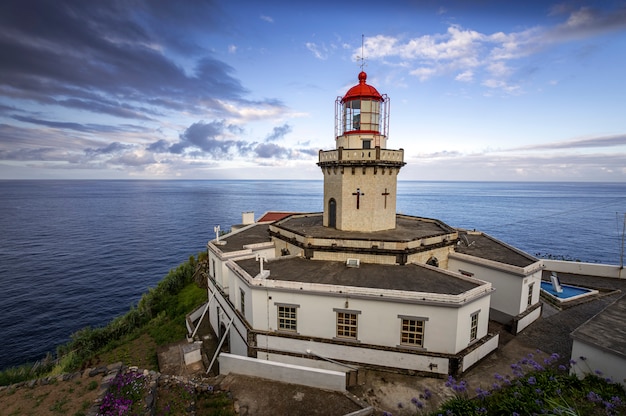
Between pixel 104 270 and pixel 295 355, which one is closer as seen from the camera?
pixel 295 355

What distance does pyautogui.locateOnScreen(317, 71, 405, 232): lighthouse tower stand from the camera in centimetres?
2311

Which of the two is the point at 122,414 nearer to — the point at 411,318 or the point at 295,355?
the point at 295,355

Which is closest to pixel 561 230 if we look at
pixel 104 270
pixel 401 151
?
pixel 401 151

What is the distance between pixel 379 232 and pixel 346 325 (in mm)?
9174

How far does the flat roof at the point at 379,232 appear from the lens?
21141mm

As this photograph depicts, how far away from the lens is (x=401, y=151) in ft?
79.3

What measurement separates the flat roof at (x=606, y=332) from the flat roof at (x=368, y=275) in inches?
183

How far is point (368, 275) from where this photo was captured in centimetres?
1822

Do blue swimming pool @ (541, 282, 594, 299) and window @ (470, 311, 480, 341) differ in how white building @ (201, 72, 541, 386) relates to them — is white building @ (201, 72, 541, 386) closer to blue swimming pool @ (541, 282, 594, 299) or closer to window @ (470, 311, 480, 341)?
window @ (470, 311, 480, 341)

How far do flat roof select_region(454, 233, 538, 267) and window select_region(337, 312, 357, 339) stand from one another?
37.1 feet

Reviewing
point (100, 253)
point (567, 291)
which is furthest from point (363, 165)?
point (100, 253)

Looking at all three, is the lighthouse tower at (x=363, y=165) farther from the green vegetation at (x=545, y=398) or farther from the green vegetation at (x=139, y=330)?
the green vegetation at (x=139, y=330)

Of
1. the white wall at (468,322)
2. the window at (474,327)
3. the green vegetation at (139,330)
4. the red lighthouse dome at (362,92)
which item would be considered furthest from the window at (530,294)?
the green vegetation at (139,330)

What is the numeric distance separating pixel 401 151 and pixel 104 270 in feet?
173
